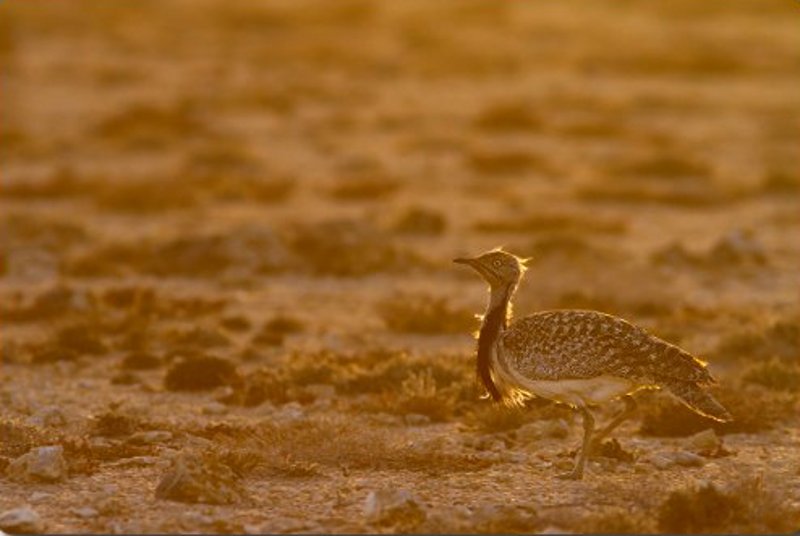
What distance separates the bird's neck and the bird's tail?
4.11 feet

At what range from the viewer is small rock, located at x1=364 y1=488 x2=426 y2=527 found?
8.93 metres

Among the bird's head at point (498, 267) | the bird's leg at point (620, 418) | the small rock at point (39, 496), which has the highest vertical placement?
the bird's head at point (498, 267)

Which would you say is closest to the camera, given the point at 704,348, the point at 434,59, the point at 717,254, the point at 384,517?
the point at 384,517

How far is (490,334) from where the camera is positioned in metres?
10.2

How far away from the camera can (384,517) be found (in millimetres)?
8953

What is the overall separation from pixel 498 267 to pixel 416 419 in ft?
6.67

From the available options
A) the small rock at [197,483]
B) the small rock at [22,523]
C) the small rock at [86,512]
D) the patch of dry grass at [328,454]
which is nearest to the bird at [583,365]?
the patch of dry grass at [328,454]

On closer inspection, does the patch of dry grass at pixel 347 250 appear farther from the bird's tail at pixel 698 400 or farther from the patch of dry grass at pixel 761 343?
the bird's tail at pixel 698 400

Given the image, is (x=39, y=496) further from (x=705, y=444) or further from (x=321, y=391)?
(x=705, y=444)

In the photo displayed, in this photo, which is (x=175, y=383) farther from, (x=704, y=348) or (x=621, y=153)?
(x=621, y=153)

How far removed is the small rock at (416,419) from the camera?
39.1ft

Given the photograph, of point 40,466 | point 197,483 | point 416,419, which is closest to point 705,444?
point 416,419

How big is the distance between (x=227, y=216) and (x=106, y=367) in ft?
32.7

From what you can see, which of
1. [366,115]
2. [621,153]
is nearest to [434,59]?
[366,115]
